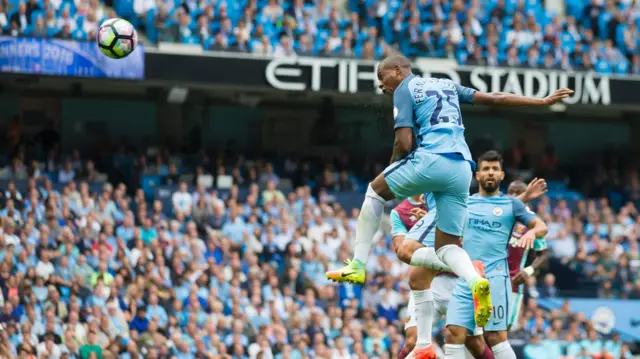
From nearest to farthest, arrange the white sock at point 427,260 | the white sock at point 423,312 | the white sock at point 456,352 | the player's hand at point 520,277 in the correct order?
the white sock at point 427,260 → the white sock at point 423,312 → the white sock at point 456,352 → the player's hand at point 520,277

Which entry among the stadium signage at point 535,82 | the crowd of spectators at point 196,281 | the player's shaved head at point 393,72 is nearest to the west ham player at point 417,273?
the player's shaved head at point 393,72

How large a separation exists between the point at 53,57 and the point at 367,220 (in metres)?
13.3

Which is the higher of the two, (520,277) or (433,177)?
(433,177)

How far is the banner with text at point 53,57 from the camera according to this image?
21.8m

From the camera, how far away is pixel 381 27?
84.3ft

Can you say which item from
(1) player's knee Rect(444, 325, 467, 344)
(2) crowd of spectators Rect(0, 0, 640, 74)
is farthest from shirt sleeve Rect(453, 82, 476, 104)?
(2) crowd of spectators Rect(0, 0, 640, 74)

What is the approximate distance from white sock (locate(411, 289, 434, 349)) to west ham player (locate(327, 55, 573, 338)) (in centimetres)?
97

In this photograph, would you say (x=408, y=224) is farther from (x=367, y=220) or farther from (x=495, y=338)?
(x=367, y=220)

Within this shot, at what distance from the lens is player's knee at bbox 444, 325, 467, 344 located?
11477 millimetres

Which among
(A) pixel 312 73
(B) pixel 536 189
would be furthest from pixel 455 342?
(A) pixel 312 73

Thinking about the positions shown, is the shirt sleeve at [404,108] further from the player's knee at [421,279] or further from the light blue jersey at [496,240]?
the light blue jersey at [496,240]

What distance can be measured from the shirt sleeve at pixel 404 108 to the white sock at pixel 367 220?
703mm

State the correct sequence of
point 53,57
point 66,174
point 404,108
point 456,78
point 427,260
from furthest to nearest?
point 456,78, point 66,174, point 53,57, point 427,260, point 404,108

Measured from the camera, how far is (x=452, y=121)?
9758 mm
